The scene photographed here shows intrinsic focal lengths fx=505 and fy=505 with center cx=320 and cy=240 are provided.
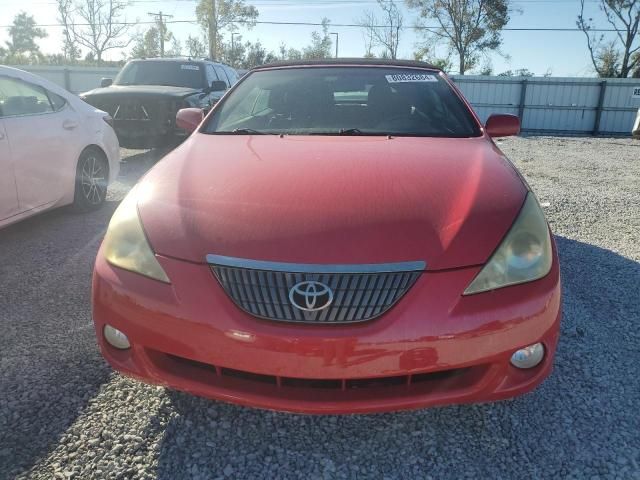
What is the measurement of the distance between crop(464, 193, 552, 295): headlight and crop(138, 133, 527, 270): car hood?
38 millimetres

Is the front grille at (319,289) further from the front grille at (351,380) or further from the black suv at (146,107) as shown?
the black suv at (146,107)

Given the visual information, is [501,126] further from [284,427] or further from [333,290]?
[284,427]

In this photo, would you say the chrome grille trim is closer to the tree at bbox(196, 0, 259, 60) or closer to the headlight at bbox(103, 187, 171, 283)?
the headlight at bbox(103, 187, 171, 283)

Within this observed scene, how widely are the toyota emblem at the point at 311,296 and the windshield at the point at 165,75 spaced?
25.2 ft

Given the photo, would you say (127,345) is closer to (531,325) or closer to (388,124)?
(531,325)

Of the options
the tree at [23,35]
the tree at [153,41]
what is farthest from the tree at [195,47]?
the tree at [23,35]

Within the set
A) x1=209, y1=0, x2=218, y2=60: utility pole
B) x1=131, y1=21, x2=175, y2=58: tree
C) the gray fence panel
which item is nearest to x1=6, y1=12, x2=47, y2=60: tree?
x1=131, y1=21, x2=175, y2=58: tree

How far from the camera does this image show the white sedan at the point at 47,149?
380cm

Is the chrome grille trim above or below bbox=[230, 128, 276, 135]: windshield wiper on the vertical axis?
below

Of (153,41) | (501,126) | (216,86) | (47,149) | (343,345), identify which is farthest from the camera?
(153,41)

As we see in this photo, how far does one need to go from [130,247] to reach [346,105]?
1717 millimetres

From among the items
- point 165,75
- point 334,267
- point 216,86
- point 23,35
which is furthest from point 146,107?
point 23,35

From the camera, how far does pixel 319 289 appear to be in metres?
1.60

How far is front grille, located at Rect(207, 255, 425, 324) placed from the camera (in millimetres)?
1600
